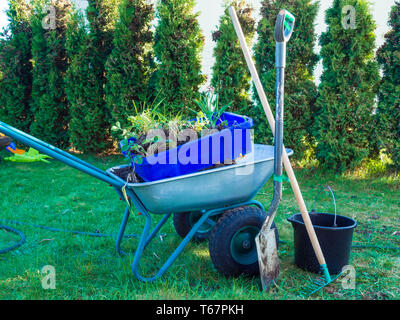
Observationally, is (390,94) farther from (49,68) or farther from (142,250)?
(49,68)

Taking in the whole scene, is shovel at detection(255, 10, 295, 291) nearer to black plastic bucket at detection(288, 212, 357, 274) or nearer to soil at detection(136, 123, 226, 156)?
black plastic bucket at detection(288, 212, 357, 274)

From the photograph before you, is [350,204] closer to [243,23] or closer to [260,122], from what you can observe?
[260,122]

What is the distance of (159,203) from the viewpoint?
78.6 inches

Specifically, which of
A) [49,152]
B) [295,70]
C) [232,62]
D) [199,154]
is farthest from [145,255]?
[295,70]

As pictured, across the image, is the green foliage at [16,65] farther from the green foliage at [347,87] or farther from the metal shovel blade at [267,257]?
the metal shovel blade at [267,257]

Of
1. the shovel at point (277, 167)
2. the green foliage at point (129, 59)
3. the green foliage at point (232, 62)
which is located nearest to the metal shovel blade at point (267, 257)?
the shovel at point (277, 167)

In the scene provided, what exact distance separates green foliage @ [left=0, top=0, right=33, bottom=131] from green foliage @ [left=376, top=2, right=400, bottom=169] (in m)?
5.35

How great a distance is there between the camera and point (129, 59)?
516 centimetres

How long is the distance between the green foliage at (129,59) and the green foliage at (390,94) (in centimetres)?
306

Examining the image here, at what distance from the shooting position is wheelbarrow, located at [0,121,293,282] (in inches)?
77.2

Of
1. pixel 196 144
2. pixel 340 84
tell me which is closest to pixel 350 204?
pixel 340 84

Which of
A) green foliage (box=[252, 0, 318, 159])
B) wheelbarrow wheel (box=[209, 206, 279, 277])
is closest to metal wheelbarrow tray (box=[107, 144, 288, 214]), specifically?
wheelbarrow wheel (box=[209, 206, 279, 277])

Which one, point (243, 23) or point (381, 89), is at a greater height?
point (243, 23)

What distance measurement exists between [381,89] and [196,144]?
3254 mm
